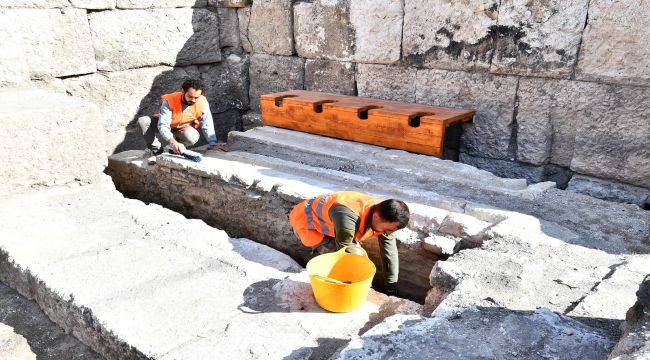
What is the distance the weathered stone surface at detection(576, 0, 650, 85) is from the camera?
3.92 meters

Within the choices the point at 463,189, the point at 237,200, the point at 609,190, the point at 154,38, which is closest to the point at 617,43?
the point at 609,190

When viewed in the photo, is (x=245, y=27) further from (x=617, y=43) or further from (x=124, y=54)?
(x=617, y=43)

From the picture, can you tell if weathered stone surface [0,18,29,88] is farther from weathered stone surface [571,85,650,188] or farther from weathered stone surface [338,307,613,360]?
weathered stone surface [571,85,650,188]

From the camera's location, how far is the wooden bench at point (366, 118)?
4.68m

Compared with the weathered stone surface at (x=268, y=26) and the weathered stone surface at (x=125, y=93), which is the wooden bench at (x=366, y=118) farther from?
the weathered stone surface at (x=125, y=93)

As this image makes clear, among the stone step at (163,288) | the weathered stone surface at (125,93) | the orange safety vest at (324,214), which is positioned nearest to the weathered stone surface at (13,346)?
the stone step at (163,288)

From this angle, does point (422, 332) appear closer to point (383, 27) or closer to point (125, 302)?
point (125, 302)

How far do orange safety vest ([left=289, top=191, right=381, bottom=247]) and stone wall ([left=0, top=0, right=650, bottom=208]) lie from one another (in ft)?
6.65

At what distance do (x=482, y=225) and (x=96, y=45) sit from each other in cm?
450

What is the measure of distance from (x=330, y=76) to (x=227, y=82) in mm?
1618

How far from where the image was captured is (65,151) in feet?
14.9

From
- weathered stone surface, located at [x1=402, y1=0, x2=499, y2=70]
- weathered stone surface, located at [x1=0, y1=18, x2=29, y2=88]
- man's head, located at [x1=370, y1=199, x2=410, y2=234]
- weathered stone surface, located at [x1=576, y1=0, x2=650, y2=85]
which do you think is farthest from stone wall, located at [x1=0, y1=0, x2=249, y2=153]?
weathered stone surface, located at [x1=576, y1=0, x2=650, y2=85]

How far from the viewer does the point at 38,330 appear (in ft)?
10.5

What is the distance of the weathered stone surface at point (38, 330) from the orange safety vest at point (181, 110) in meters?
2.35
